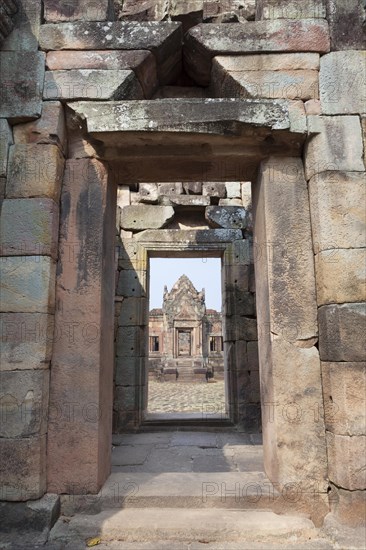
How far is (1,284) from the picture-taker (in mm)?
3248

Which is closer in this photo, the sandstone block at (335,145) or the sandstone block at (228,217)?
the sandstone block at (335,145)

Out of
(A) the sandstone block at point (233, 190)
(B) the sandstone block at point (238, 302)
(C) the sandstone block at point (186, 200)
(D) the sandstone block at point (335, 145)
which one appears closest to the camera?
(D) the sandstone block at point (335, 145)

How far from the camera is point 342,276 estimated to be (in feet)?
10.4

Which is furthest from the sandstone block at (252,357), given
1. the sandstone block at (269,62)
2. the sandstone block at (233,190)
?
the sandstone block at (269,62)

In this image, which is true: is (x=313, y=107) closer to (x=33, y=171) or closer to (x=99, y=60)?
(x=99, y=60)

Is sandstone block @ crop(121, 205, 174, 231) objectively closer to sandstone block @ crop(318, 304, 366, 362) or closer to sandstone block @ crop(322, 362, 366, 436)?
sandstone block @ crop(318, 304, 366, 362)

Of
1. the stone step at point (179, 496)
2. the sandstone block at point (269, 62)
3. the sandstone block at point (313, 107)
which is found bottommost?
the stone step at point (179, 496)

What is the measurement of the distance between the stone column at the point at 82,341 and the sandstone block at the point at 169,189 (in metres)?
4.32

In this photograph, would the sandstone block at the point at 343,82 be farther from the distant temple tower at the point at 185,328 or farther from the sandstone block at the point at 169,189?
the distant temple tower at the point at 185,328

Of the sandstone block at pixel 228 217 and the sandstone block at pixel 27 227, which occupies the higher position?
the sandstone block at pixel 228 217

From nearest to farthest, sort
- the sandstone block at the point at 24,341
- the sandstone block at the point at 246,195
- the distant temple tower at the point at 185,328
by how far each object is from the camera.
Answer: the sandstone block at the point at 24,341 < the sandstone block at the point at 246,195 < the distant temple tower at the point at 185,328

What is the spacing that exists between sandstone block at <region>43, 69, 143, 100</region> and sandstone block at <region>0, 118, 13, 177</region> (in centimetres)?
44

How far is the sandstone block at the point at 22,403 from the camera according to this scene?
305 centimetres

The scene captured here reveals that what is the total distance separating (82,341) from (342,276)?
→ 2.21 meters
